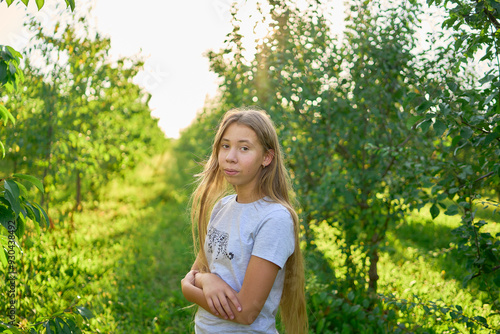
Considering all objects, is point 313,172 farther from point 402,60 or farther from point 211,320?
point 211,320

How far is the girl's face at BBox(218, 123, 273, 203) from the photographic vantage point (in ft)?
5.47

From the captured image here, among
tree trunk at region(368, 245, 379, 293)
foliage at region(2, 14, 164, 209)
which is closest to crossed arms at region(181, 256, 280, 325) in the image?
tree trunk at region(368, 245, 379, 293)

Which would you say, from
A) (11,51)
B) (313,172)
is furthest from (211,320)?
(313,172)

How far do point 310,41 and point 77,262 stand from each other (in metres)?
3.33

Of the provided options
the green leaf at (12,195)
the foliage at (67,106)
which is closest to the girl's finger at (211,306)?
the green leaf at (12,195)

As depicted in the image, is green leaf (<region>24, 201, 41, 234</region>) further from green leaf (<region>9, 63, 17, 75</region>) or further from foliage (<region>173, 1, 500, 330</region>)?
foliage (<region>173, 1, 500, 330</region>)

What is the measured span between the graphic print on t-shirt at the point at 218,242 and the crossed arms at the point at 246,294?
11 centimetres

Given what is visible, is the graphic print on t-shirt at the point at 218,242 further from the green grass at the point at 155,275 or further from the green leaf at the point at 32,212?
the green grass at the point at 155,275

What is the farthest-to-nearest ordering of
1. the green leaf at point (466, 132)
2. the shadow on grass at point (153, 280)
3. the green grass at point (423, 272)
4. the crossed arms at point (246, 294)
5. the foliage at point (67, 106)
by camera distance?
1. the foliage at point (67, 106)
2. the shadow on grass at point (153, 280)
3. the green grass at point (423, 272)
4. the green leaf at point (466, 132)
5. the crossed arms at point (246, 294)

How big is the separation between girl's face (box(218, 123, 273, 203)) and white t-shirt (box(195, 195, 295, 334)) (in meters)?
0.08

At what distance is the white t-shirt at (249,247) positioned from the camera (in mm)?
1512

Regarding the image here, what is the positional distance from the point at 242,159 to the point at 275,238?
14.0 inches

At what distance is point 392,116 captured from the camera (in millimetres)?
3504

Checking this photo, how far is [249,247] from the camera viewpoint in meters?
1.58
